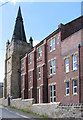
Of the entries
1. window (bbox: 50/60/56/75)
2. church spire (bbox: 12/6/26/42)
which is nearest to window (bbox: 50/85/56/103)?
window (bbox: 50/60/56/75)

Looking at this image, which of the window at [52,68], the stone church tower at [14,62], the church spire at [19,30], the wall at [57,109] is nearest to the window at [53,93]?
the window at [52,68]

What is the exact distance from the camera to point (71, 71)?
2212cm

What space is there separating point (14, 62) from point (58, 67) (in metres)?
17.1

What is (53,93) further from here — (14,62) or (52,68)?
(14,62)

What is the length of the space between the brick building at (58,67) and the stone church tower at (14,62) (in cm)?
459

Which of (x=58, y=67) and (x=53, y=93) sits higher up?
(x=58, y=67)

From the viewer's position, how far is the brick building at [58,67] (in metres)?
21.2

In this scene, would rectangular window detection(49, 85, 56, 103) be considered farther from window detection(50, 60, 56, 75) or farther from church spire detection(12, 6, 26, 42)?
church spire detection(12, 6, 26, 42)

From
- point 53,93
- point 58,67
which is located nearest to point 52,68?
point 58,67

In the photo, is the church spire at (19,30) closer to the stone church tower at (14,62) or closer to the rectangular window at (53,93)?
the stone church tower at (14,62)

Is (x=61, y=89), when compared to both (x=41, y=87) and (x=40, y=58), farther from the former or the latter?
(x=40, y=58)

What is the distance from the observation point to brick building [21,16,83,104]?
21.2 m

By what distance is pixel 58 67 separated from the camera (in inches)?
1001

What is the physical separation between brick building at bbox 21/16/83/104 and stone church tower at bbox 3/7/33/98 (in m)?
4.59
